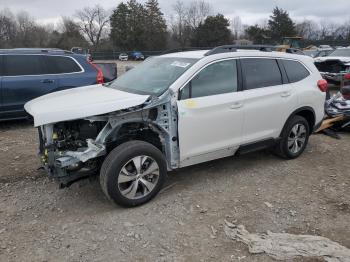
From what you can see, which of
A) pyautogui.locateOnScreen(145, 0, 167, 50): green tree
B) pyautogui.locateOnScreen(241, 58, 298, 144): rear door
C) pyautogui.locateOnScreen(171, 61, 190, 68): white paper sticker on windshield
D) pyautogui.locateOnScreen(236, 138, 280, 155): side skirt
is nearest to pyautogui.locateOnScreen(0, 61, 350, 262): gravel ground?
pyautogui.locateOnScreen(236, 138, 280, 155): side skirt

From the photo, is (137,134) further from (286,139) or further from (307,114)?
(307,114)

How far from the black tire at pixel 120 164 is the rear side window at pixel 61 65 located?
4.67 meters

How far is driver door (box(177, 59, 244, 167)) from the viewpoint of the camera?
14.6 ft

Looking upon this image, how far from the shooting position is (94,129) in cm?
432

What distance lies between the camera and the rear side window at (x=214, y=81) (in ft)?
14.9

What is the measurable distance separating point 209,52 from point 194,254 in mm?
2612

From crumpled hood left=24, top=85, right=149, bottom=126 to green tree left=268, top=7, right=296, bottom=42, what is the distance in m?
67.5

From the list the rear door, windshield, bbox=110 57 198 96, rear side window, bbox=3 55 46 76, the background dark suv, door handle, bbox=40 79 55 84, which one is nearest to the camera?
windshield, bbox=110 57 198 96

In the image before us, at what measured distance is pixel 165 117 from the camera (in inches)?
172

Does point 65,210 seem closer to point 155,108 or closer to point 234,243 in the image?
point 155,108

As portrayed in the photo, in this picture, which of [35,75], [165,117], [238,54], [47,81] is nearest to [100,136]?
[165,117]

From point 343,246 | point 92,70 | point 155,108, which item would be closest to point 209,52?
point 155,108

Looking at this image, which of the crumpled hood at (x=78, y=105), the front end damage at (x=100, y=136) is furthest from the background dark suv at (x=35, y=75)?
the front end damage at (x=100, y=136)

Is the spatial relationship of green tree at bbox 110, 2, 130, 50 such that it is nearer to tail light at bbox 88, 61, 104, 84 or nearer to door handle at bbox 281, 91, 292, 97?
tail light at bbox 88, 61, 104, 84
